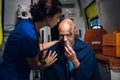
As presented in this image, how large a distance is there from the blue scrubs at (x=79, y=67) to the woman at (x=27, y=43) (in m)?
0.17

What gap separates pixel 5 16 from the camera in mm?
2584

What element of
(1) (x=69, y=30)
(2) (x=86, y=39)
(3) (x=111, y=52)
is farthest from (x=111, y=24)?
(1) (x=69, y=30)

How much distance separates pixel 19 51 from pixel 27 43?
0.11 metres

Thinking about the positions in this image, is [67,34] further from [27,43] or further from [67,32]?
[27,43]

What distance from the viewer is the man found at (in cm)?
188

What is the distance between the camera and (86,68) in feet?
6.33

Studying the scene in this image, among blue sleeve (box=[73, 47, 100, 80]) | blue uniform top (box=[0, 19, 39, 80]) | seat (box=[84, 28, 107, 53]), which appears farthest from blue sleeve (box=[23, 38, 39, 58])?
seat (box=[84, 28, 107, 53])

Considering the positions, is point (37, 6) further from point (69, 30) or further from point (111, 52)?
point (111, 52)

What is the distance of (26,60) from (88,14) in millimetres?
3446

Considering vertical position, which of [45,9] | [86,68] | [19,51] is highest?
[45,9]

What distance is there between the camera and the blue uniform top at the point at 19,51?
5.35 ft

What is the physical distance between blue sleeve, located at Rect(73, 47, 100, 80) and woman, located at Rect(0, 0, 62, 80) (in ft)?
1.00

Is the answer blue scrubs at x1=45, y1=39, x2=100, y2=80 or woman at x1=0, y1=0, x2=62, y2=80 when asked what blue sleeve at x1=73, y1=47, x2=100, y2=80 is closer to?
blue scrubs at x1=45, y1=39, x2=100, y2=80

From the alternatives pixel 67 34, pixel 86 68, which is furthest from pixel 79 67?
pixel 67 34
